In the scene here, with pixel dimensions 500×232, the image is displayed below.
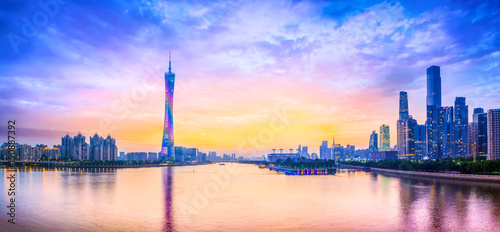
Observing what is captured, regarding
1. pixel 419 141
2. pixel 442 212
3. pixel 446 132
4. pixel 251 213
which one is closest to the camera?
pixel 251 213

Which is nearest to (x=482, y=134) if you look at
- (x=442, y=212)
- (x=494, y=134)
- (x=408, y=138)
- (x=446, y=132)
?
(x=446, y=132)

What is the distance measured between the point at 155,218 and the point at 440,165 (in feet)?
211

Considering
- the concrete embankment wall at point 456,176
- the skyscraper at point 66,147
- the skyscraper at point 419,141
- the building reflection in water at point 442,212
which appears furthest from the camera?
the skyscraper at point 419,141

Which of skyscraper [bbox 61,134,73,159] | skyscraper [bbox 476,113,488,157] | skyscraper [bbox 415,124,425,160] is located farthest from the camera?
skyscraper [bbox 415,124,425,160]

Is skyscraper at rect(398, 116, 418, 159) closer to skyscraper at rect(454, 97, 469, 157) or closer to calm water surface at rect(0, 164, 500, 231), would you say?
skyscraper at rect(454, 97, 469, 157)

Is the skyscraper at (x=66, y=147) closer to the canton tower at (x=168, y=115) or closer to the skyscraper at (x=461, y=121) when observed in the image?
the canton tower at (x=168, y=115)

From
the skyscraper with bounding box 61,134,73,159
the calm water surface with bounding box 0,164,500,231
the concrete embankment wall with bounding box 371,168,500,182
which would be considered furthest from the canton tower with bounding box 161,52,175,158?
the calm water surface with bounding box 0,164,500,231

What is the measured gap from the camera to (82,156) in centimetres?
15725

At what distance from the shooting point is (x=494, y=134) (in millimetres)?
106250

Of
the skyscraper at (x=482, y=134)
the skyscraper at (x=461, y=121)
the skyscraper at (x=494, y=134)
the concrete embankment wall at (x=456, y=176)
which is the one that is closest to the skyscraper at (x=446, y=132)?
the skyscraper at (x=461, y=121)

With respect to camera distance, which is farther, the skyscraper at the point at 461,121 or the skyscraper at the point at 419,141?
the skyscraper at the point at 419,141

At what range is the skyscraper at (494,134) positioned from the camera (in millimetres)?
105938

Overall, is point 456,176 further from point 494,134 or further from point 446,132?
point 446,132

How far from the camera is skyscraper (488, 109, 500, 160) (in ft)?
348
